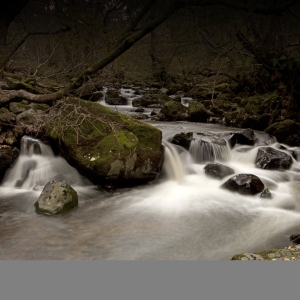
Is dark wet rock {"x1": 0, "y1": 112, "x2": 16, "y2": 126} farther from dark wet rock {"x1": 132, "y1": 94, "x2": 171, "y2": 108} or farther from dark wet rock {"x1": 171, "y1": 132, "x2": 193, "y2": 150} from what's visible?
dark wet rock {"x1": 132, "y1": 94, "x2": 171, "y2": 108}

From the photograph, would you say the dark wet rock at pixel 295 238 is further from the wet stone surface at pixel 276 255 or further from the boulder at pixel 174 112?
the boulder at pixel 174 112

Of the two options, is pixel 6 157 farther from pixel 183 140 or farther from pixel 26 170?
pixel 183 140

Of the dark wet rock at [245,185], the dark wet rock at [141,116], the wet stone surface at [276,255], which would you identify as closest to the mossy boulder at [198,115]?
the dark wet rock at [141,116]

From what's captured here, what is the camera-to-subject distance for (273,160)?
21.3 feet

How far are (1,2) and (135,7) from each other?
5.83ft

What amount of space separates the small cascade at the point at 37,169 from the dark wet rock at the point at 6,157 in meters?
0.08

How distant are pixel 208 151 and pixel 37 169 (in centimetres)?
377

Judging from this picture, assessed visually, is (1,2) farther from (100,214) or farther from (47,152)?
(100,214)

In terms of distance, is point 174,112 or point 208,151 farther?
point 174,112

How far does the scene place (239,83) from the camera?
478 inches

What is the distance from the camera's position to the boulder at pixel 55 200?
4.23 metres

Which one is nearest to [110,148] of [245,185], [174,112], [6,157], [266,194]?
[6,157]

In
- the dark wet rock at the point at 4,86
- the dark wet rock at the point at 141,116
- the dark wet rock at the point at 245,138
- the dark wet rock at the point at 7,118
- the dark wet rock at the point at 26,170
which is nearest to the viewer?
the dark wet rock at the point at 26,170

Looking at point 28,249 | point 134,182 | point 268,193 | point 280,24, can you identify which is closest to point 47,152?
point 134,182
